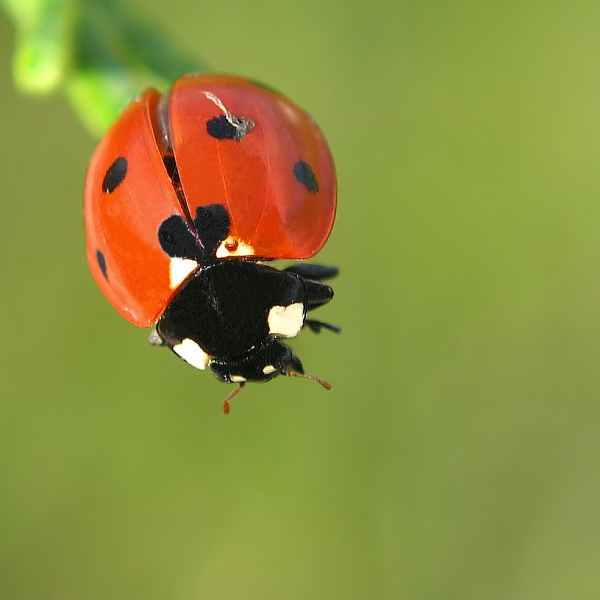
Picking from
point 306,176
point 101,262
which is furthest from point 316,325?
point 101,262

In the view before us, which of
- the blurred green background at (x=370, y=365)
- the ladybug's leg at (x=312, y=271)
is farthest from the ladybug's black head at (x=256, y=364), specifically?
the blurred green background at (x=370, y=365)

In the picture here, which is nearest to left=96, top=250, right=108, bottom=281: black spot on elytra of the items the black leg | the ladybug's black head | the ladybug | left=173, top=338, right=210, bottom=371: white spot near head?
the ladybug

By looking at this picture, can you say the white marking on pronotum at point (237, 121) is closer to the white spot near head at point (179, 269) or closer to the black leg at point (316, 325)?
the white spot near head at point (179, 269)

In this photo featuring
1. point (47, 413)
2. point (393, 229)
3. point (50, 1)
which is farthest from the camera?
point (393, 229)

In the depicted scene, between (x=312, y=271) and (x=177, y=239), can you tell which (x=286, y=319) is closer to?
(x=312, y=271)

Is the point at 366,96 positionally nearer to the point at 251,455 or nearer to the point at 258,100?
the point at 251,455

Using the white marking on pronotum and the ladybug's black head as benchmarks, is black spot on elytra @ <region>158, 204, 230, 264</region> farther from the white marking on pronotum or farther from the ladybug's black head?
the ladybug's black head

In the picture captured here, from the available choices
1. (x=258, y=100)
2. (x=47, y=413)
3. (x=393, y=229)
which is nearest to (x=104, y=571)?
(x=47, y=413)
